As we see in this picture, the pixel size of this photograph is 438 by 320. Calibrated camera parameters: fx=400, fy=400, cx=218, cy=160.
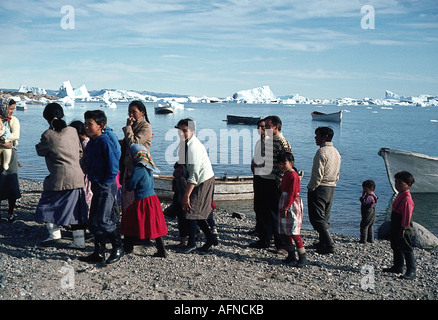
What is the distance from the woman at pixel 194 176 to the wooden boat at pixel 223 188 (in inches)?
281

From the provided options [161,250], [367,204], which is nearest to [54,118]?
[161,250]

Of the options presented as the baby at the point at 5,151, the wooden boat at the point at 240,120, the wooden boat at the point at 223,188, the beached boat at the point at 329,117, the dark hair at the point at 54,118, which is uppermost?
the beached boat at the point at 329,117

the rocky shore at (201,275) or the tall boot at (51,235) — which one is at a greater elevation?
the tall boot at (51,235)

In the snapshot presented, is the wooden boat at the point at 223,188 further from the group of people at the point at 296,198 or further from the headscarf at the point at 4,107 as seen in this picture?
the headscarf at the point at 4,107

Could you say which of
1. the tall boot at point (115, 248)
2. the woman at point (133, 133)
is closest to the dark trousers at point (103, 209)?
the tall boot at point (115, 248)

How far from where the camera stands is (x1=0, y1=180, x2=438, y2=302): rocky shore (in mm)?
5062

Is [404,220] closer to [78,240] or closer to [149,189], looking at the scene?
[149,189]

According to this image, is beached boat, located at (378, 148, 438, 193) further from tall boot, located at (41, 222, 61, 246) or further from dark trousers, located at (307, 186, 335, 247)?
tall boot, located at (41, 222, 61, 246)

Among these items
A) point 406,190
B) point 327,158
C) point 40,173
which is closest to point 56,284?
point 327,158

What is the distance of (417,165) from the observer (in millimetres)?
17875

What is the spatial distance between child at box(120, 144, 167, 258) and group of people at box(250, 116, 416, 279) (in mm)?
1889

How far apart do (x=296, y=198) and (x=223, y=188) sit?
7819mm

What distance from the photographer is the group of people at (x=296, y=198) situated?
5.79 meters
